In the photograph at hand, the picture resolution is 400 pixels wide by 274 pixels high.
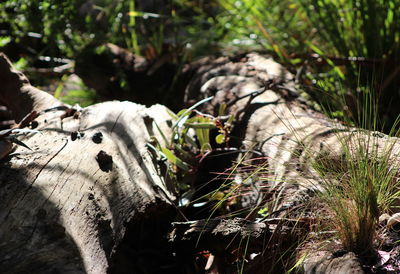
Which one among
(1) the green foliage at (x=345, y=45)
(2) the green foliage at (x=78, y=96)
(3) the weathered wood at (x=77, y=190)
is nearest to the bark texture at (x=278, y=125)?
(1) the green foliage at (x=345, y=45)

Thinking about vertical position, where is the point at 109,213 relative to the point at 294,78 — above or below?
below

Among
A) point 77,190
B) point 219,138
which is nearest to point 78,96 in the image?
point 219,138

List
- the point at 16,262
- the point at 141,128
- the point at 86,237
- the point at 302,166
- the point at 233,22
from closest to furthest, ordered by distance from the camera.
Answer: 1. the point at 16,262
2. the point at 86,237
3. the point at 302,166
4. the point at 141,128
5. the point at 233,22

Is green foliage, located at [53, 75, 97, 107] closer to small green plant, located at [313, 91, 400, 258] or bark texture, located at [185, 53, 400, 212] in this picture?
bark texture, located at [185, 53, 400, 212]

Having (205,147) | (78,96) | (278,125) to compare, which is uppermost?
(278,125)

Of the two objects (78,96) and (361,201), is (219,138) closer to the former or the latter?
(361,201)

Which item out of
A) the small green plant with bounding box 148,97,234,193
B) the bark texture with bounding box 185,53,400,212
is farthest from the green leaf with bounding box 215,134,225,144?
the bark texture with bounding box 185,53,400,212

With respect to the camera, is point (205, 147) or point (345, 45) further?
point (345, 45)

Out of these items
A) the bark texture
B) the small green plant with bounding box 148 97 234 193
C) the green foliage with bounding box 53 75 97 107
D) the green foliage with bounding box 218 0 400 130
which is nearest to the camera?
the bark texture

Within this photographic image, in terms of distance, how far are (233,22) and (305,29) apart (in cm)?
63

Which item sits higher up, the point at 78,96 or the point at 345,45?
the point at 345,45

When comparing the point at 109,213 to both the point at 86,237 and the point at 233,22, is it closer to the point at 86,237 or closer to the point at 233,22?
the point at 86,237

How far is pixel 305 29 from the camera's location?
4.15 m

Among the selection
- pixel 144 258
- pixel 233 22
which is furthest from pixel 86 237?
pixel 233 22
